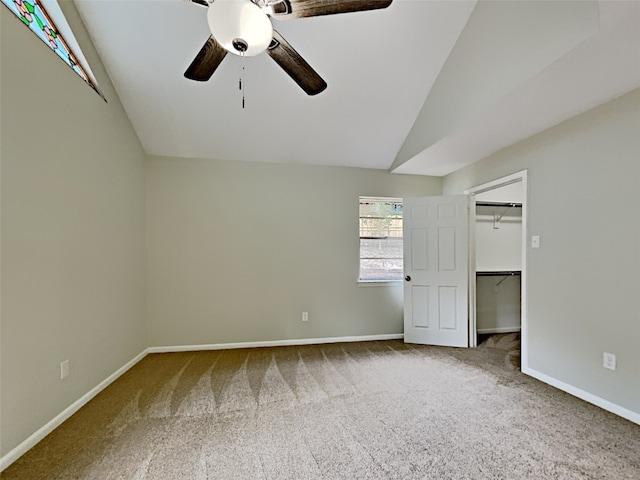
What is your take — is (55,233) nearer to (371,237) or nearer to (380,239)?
(371,237)

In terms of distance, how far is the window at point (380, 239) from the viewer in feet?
14.1

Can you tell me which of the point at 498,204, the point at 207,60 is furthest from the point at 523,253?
the point at 207,60

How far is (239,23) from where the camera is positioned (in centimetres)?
136

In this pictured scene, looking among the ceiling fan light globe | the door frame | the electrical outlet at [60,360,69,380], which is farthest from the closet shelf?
the electrical outlet at [60,360,69,380]

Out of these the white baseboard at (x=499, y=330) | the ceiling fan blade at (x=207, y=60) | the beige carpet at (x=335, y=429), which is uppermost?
the ceiling fan blade at (x=207, y=60)

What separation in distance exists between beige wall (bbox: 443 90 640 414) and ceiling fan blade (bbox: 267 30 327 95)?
7.34ft

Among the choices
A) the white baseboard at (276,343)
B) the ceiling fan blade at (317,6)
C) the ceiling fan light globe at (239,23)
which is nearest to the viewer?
the ceiling fan light globe at (239,23)

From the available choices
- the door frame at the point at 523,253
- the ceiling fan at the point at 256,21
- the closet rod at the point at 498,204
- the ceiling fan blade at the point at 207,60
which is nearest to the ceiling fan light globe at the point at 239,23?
the ceiling fan at the point at 256,21

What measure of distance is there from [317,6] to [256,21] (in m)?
0.35

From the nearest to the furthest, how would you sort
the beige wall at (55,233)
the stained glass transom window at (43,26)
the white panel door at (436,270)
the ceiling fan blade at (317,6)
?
the ceiling fan blade at (317,6), the beige wall at (55,233), the stained glass transom window at (43,26), the white panel door at (436,270)

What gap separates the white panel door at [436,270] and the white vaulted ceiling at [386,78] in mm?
665

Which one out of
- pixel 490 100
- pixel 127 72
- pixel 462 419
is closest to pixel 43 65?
pixel 127 72

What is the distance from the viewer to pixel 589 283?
245 centimetres

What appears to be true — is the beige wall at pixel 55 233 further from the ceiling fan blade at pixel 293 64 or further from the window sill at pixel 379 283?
the window sill at pixel 379 283
